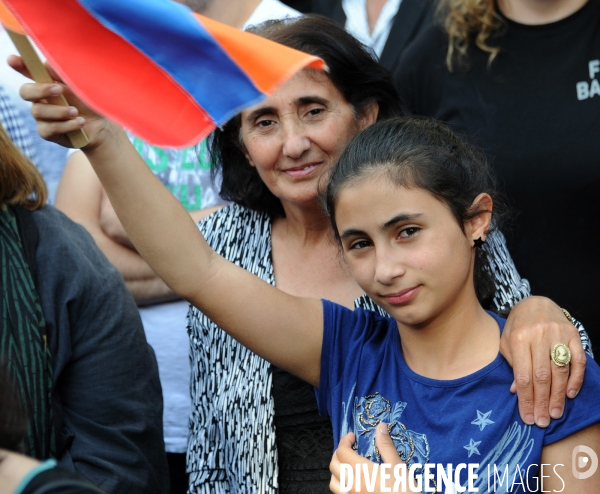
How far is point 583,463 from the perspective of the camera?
2.06m

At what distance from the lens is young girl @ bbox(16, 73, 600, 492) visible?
2.12 metres

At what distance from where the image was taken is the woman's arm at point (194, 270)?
2234 millimetres

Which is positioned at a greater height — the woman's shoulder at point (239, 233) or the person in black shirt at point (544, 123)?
the person in black shirt at point (544, 123)

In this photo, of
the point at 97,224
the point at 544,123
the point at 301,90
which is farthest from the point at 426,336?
the point at 97,224

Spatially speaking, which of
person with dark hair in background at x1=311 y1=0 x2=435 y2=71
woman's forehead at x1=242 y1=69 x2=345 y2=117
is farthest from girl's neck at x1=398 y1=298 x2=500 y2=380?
person with dark hair in background at x1=311 y1=0 x2=435 y2=71

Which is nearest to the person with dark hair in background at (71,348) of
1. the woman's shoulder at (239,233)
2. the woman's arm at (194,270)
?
the woman's shoulder at (239,233)

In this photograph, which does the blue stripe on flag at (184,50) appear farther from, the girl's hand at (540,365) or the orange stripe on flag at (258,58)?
the girl's hand at (540,365)

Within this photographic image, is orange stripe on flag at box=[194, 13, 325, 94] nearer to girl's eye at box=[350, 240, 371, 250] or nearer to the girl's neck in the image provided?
girl's eye at box=[350, 240, 371, 250]

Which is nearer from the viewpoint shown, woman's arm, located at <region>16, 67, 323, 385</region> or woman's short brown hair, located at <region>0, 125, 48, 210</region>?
woman's arm, located at <region>16, 67, 323, 385</region>

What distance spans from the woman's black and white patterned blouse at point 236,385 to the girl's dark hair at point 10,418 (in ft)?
3.65

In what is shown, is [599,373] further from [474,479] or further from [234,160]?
[234,160]

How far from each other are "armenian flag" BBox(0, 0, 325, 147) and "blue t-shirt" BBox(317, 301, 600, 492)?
70 cm

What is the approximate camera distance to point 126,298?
283 centimetres

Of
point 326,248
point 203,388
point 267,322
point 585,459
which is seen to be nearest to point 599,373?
point 585,459
